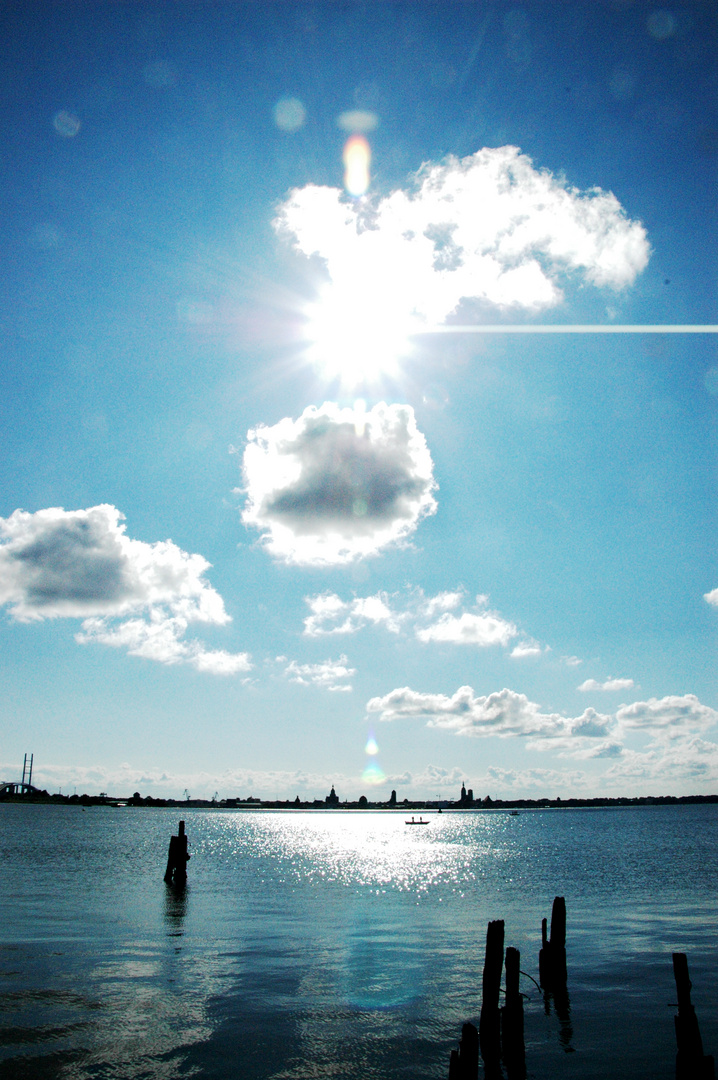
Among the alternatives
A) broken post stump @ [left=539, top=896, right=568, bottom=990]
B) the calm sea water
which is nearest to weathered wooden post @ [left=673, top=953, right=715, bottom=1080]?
the calm sea water

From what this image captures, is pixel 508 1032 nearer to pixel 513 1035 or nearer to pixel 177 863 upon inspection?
pixel 513 1035

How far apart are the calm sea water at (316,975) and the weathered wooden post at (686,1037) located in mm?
1475

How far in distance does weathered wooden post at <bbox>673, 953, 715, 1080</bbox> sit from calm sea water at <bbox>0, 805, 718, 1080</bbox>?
147 centimetres

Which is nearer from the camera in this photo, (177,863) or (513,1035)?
(513,1035)

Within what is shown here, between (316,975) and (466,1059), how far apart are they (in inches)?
531

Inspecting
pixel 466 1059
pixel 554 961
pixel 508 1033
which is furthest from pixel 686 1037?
pixel 554 961

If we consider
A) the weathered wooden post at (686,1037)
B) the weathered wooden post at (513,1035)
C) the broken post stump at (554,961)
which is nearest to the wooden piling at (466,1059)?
the weathered wooden post at (513,1035)

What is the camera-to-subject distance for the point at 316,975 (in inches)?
1012

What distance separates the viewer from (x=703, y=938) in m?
33.5

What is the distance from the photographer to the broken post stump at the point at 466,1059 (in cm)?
1381

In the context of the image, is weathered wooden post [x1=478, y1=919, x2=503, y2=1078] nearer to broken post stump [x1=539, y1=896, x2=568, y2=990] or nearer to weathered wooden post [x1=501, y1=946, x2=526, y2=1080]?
weathered wooden post [x1=501, y1=946, x2=526, y2=1080]

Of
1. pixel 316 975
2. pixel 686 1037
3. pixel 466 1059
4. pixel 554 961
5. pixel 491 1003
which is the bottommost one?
pixel 316 975

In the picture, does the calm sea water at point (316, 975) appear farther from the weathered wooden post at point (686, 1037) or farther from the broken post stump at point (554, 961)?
the weathered wooden post at point (686, 1037)

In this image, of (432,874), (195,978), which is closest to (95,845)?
(432,874)
